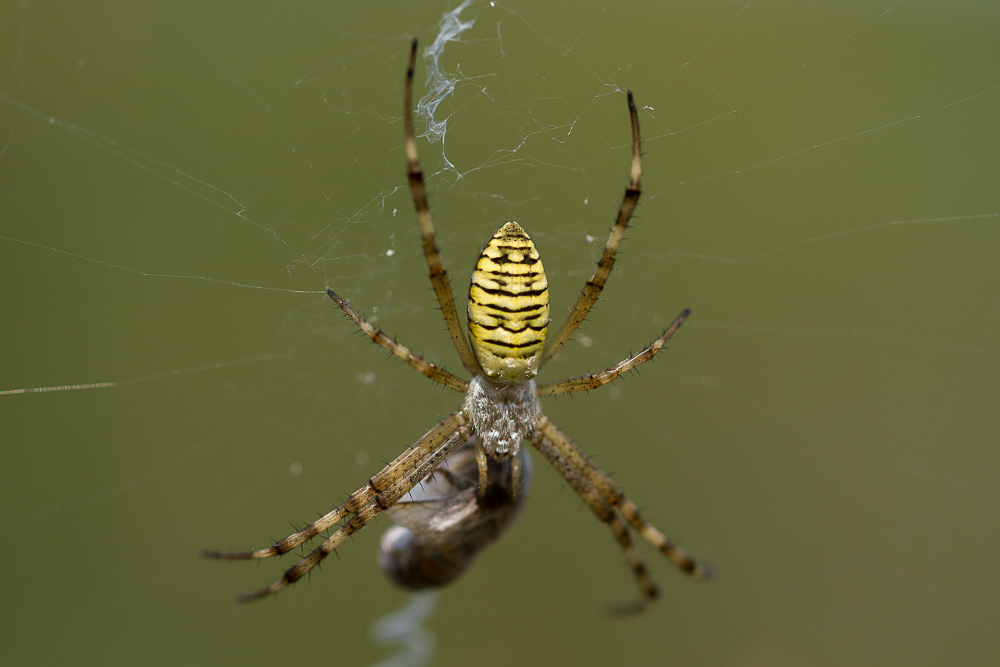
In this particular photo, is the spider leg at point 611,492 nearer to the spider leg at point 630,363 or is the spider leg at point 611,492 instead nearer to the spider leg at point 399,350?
the spider leg at point 630,363

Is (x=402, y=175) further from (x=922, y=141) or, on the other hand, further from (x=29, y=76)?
(x=922, y=141)

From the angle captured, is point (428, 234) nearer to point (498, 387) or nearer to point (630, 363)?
point (498, 387)

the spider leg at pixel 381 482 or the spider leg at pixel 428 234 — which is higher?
the spider leg at pixel 428 234

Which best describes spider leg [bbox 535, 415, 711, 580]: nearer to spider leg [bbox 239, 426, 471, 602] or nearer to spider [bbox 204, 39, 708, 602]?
spider [bbox 204, 39, 708, 602]

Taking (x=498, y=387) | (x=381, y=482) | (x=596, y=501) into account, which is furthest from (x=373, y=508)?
(x=596, y=501)

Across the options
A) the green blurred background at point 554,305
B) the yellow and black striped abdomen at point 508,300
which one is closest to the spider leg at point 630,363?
the yellow and black striped abdomen at point 508,300

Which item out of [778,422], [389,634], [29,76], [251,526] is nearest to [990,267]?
[778,422]
